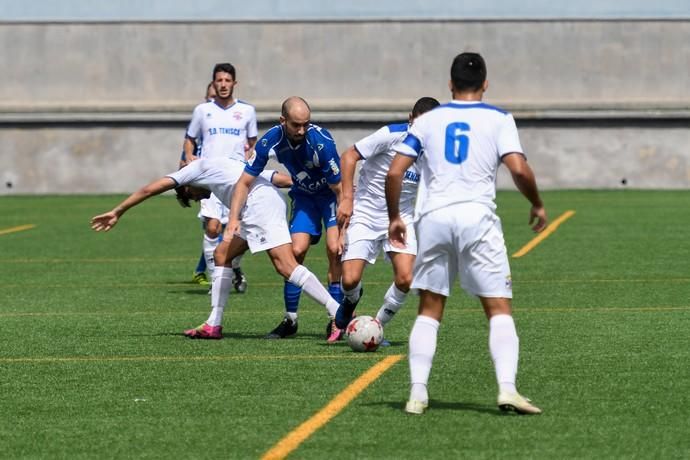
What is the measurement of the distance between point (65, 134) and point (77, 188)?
131 cm

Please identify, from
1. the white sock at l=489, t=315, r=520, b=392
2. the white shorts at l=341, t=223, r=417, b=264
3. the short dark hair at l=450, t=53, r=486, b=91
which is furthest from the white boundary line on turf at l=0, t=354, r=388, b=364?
the short dark hair at l=450, t=53, r=486, b=91

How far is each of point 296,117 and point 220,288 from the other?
60.8 inches

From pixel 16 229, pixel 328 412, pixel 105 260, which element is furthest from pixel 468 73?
pixel 16 229

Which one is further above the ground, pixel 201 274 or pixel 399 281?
pixel 399 281

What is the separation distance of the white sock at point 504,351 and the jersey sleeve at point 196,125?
368 inches

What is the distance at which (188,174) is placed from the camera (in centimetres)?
1120

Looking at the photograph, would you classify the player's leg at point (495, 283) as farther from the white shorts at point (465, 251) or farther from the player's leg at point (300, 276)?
the player's leg at point (300, 276)

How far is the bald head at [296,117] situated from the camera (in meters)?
10.9

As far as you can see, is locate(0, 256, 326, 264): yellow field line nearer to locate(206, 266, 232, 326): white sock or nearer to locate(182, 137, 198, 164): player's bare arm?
locate(182, 137, 198, 164): player's bare arm

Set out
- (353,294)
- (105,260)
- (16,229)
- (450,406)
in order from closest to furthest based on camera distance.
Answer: (450,406) → (353,294) → (105,260) → (16,229)

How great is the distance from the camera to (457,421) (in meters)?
7.88

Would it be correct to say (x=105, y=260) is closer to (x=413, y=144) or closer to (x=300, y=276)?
(x=300, y=276)

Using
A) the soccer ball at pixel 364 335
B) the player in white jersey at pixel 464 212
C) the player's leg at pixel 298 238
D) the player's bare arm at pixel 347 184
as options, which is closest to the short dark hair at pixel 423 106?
the player's bare arm at pixel 347 184

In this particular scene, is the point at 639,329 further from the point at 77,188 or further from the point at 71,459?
the point at 77,188
